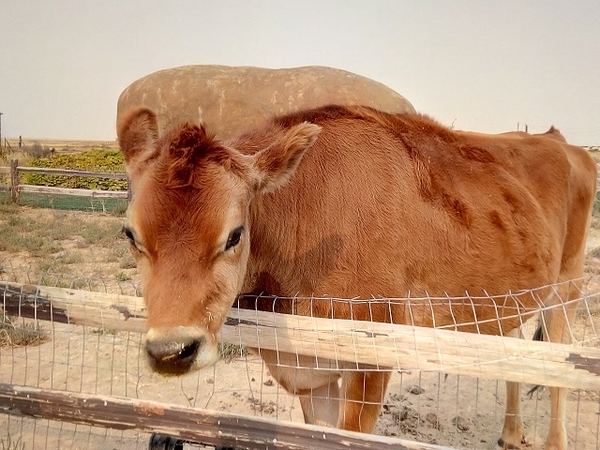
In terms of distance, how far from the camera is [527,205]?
365 centimetres

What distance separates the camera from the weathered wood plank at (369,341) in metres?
1.66

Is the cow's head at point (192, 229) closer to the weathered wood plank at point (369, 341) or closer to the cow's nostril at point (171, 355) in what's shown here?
the cow's nostril at point (171, 355)

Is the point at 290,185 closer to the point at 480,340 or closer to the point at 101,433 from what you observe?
the point at 480,340

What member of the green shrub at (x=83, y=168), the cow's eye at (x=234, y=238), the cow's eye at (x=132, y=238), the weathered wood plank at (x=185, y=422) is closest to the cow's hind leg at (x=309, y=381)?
the weathered wood plank at (x=185, y=422)

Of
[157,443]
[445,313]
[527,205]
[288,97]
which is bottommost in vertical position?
[157,443]

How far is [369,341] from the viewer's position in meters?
1.90

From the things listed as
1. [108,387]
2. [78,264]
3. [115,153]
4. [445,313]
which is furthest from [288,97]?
[115,153]

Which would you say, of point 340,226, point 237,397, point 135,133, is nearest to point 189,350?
Result: point 340,226

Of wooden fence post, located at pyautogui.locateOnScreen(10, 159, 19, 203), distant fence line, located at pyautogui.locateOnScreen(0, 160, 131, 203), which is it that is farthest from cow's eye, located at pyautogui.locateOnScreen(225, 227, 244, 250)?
wooden fence post, located at pyautogui.locateOnScreen(10, 159, 19, 203)

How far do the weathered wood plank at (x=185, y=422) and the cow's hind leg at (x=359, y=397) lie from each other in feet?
3.04

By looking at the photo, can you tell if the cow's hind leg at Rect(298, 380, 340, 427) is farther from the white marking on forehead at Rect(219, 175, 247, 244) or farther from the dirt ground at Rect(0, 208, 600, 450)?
the white marking on forehead at Rect(219, 175, 247, 244)

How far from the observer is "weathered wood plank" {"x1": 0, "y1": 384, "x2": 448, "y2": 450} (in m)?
1.67

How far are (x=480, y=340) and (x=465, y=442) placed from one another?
110 inches

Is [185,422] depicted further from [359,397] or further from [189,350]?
[359,397]
